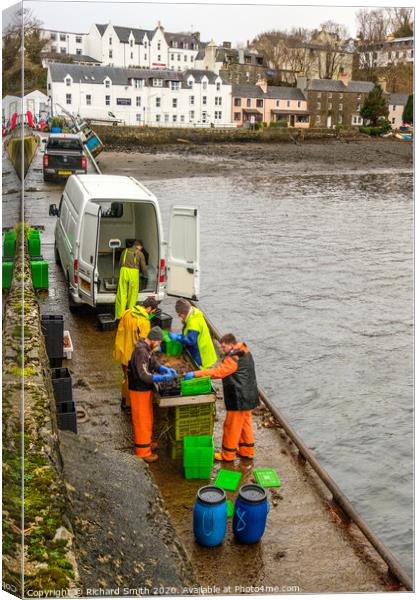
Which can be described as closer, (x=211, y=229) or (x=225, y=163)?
(x=211, y=229)

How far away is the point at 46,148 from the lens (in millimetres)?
26328

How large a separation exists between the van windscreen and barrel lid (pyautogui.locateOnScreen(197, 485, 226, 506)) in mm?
21839

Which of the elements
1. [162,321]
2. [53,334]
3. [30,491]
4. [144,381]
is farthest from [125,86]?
[30,491]

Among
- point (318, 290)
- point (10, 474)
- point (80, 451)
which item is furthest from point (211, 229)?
point (10, 474)

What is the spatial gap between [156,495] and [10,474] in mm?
2007

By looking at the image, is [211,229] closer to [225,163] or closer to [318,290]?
[318,290]

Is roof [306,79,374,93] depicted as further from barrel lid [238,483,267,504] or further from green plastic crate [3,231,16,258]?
barrel lid [238,483,267,504]

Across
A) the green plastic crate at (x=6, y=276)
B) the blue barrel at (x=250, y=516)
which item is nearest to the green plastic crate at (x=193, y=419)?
the blue barrel at (x=250, y=516)

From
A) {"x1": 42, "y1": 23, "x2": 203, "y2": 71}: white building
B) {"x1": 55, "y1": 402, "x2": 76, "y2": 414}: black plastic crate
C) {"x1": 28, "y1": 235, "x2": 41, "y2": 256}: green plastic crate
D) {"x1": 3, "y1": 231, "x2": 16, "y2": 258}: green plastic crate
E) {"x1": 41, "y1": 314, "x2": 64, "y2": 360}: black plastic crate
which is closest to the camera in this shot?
{"x1": 3, "y1": 231, "x2": 16, "y2": 258}: green plastic crate

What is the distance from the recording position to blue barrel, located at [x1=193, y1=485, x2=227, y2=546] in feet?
19.3

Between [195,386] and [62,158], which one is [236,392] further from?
[62,158]

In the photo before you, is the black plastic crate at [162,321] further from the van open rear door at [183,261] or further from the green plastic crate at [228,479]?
the green plastic crate at [228,479]

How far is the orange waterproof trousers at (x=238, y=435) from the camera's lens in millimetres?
7301

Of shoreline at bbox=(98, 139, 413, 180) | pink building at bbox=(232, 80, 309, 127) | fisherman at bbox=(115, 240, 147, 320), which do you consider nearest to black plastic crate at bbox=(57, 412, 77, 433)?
fisherman at bbox=(115, 240, 147, 320)
